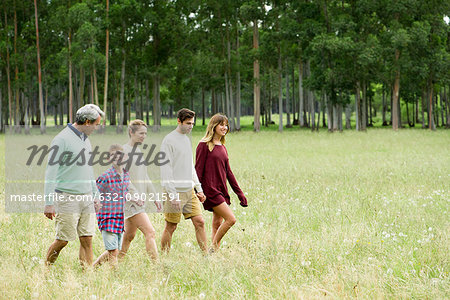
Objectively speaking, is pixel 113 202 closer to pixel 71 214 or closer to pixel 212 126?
pixel 71 214

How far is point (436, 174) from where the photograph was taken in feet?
49.5

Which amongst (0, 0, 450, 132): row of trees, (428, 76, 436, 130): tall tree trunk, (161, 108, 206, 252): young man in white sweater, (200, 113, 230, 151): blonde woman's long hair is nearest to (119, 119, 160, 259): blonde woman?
A: (161, 108, 206, 252): young man in white sweater

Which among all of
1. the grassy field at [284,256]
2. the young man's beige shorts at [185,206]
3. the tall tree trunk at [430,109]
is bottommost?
the grassy field at [284,256]

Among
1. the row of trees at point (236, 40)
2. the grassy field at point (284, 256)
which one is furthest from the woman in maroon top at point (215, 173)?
the row of trees at point (236, 40)

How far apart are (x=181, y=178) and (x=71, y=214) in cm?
157

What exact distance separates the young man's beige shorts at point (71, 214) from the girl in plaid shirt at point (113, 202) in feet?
0.54

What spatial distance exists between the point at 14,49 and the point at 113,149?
167ft

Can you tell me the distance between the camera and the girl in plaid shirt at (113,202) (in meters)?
5.85

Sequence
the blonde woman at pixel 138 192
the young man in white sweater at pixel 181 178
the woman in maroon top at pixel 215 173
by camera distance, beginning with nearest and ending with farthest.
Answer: the blonde woman at pixel 138 192
the young man in white sweater at pixel 181 178
the woman in maroon top at pixel 215 173

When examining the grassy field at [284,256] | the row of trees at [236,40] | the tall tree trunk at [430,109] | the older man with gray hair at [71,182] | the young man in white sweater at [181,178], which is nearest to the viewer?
the grassy field at [284,256]

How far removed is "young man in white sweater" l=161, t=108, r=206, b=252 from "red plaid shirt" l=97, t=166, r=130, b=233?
67 centimetres

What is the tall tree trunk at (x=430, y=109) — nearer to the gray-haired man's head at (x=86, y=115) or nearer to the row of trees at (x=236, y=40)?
the row of trees at (x=236, y=40)

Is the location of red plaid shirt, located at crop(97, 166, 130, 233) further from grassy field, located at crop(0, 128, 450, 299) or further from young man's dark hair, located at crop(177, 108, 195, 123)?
young man's dark hair, located at crop(177, 108, 195, 123)

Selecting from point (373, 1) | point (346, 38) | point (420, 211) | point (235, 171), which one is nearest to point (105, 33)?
point (346, 38)
